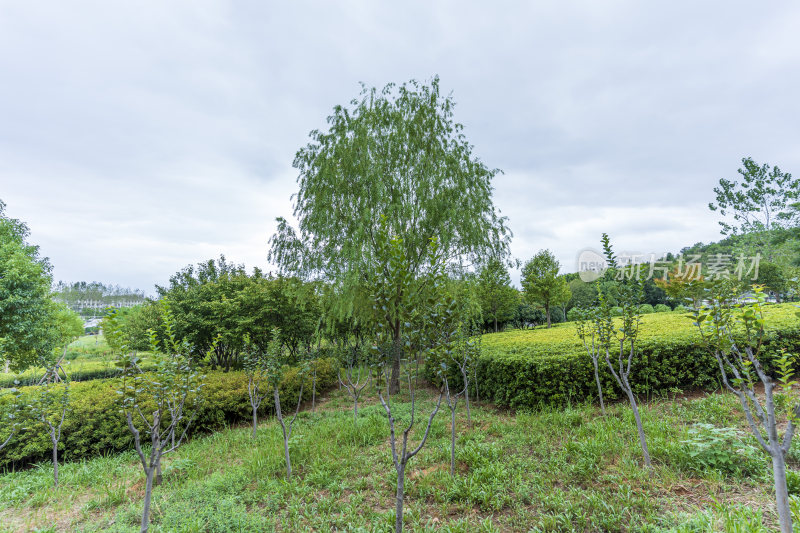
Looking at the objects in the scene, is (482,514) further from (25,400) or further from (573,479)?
(25,400)

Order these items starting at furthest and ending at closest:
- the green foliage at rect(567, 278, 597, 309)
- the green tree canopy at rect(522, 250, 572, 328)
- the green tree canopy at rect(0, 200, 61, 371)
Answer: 1. the green foliage at rect(567, 278, 597, 309)
2. the green tree canopy at rect(522, 250, 572, 328)
3. the green tree canopy at rect(0, 200, 61, 371)

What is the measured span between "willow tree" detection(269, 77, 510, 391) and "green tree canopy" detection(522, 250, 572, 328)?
1299cm

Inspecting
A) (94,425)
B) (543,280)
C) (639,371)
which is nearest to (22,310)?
(94,425)

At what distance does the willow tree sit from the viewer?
7.70 metres

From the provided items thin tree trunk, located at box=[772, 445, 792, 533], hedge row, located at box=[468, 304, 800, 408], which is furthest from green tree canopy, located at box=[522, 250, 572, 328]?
thin tree trunk, located at box=[772, 445, 792, 533]

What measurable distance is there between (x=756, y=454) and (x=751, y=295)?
2.19 m

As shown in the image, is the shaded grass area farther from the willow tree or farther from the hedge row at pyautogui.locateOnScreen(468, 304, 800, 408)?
the willow tree

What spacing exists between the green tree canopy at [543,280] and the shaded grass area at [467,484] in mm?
15513

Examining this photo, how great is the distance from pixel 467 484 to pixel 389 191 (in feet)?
Answer: 20.7

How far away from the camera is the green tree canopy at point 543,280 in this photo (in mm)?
20047

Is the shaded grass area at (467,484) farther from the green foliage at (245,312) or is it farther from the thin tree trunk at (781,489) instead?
the green foliage at (245,312)

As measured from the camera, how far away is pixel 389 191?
313 inches

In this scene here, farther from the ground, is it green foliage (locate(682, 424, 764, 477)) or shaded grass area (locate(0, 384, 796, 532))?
green foliage (locate(682, 424, 764, 477))

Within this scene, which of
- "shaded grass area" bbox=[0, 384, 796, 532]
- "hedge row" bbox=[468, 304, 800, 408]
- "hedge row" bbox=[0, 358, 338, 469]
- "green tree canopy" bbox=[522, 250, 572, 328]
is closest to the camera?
"shaded grass area" bbox=[0, 384, 796, 532]
